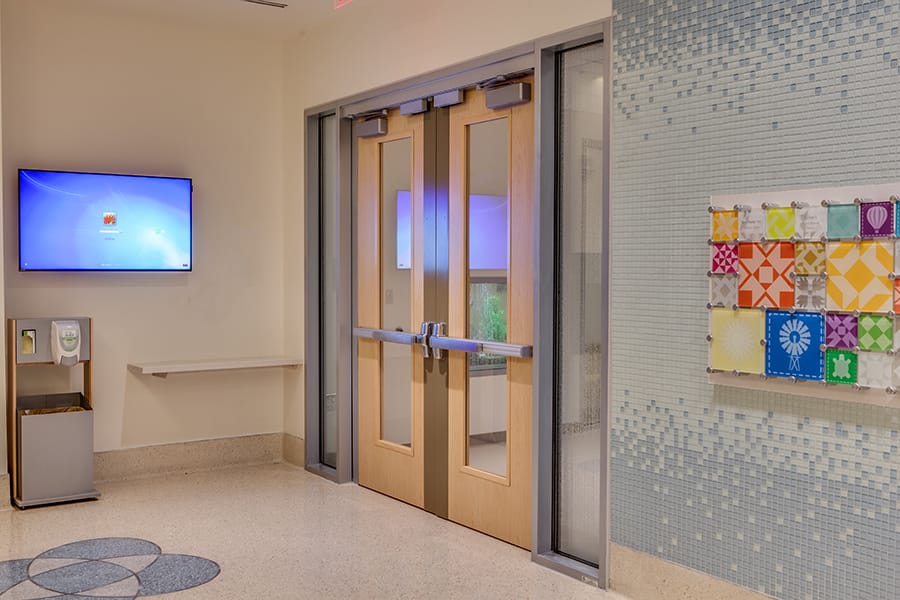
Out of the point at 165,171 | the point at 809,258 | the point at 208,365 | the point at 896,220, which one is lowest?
the point at 208,365

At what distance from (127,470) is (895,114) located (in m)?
4.83

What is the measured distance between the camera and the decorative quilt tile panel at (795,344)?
9.44 feet

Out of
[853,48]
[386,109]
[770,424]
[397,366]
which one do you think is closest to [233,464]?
[397,366]

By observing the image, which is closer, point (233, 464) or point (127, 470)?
point (127, 470)

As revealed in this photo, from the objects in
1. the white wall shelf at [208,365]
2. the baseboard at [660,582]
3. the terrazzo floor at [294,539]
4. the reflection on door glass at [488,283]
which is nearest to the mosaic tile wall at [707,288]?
the baseboard at [660,582]

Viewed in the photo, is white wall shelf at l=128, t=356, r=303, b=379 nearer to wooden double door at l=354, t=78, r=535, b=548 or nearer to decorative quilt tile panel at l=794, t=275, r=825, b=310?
wooden double door at l=354, t=78, r=535, b=548

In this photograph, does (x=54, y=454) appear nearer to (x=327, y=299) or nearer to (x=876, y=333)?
(x=327, y=299)

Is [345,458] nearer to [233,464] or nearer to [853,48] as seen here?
[233,464]

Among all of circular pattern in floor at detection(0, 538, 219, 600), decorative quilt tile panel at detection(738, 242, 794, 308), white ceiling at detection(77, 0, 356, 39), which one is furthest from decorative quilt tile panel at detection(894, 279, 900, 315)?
white ceiling at detection(77, 0, 356, 39)

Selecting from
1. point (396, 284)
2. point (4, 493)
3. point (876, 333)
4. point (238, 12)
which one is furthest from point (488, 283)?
point (4, 493)

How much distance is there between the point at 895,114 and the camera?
2.68 metres

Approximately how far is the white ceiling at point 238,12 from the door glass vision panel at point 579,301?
1.83 meters

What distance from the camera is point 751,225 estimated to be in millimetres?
3072

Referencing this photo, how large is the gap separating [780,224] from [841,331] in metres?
0.42
